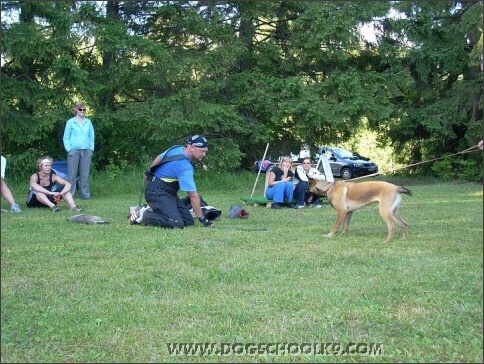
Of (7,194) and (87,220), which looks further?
(87,220)

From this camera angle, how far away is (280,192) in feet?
36.4

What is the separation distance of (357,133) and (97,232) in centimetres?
1187

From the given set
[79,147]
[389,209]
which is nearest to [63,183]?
[79,147]

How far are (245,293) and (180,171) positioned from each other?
3.77m

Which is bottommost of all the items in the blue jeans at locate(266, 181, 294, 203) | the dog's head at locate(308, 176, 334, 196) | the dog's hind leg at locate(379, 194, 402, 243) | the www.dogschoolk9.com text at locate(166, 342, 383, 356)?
the www.dogschoolk9.com text at locate(166, 342, 383, 356)

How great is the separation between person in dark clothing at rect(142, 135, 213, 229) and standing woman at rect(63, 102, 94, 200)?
13.6 feet

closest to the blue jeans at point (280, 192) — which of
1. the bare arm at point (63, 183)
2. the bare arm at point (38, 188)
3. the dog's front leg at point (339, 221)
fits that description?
the dog's front leg at point (339, 221)

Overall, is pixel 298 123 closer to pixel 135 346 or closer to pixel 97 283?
pixel 97 283

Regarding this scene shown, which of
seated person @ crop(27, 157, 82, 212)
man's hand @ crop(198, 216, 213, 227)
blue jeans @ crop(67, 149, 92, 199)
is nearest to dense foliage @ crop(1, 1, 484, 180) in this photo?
blue jeans @ crop(67, 149, 92, 199)

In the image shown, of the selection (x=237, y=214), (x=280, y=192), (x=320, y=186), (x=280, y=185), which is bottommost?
(x=237, y=214)

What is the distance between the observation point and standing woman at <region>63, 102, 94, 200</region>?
11781 mm

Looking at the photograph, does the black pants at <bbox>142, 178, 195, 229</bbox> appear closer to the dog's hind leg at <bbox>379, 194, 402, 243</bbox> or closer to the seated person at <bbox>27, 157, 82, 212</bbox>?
the seated person at <bbox>27, 157, 82, 212</bbox>

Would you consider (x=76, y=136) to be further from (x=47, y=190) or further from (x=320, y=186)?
(x=320, y=186)

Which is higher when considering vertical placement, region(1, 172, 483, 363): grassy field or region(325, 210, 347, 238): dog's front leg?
region(325, 210, 347, 238): dog's front leg
